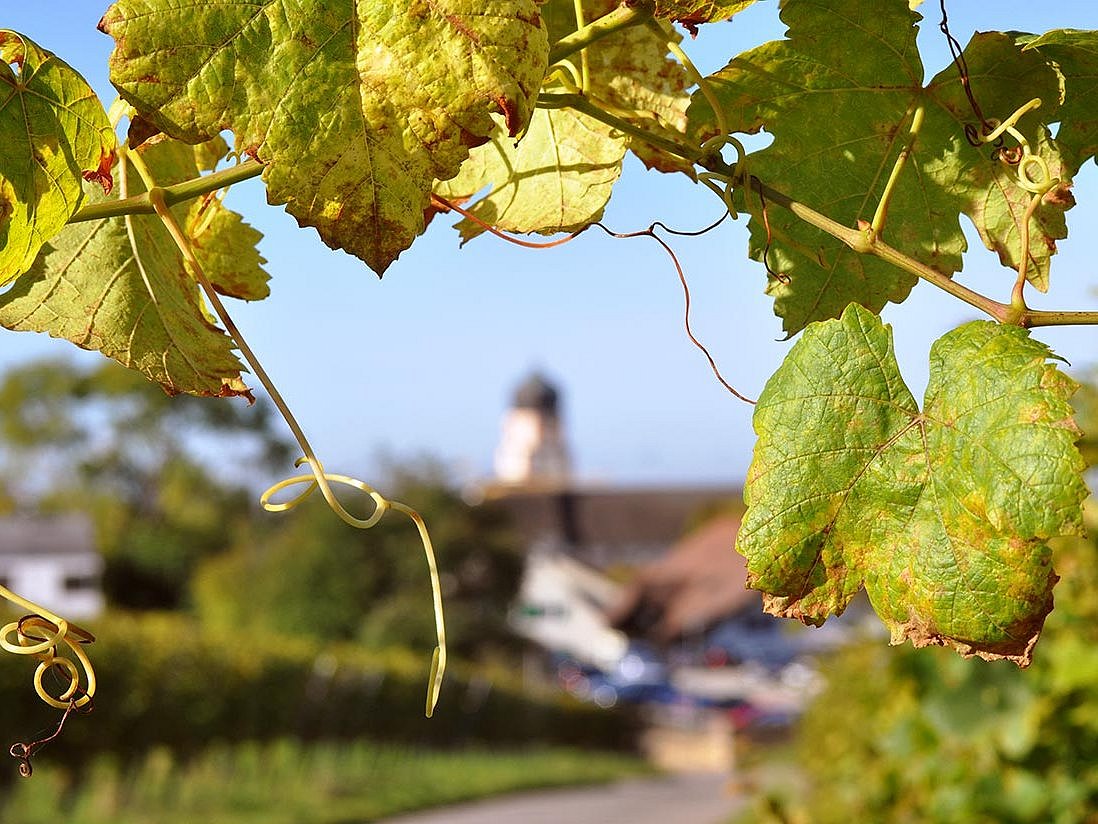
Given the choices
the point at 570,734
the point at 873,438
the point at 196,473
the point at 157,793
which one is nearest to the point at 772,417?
the point at 873,438

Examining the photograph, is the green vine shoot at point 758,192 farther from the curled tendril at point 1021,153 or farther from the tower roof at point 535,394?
the tower roof at point 535,394

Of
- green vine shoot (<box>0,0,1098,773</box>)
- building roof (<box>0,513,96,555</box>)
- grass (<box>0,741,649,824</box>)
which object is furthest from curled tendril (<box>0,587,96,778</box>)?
building roof (<box>0,513,96,555</box>)

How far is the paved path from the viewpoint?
1380 centimetres

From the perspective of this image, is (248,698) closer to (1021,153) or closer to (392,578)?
(392,578)

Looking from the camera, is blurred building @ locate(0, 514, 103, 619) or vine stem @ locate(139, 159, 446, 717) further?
blurred building @ locate(0, 514, 103, 619)

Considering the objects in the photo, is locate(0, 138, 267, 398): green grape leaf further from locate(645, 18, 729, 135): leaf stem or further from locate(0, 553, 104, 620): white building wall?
locate(0, 553, 104, 620): white building wall

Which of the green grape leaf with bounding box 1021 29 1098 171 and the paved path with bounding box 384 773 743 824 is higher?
the paved path with bounding box 384 773 743 824

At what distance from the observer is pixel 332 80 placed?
1.33ft

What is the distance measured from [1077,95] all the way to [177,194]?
380 millimetres

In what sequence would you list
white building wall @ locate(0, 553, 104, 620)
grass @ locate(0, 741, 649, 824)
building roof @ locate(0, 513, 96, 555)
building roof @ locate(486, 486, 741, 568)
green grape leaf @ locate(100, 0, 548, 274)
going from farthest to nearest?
building roof @ locate(486, 486, 741, 568), building roof @ locate(0, 513, 96, 555), white building wall @ locate(0, 553, 104, 620), grass @ locate(0, 741, 649, 824), green grape leaf @ locate(100, 0, 548, 274)

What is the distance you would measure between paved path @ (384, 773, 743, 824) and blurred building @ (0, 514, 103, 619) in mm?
12876

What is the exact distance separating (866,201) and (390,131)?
0.25 metres

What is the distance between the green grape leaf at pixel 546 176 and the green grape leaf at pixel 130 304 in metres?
0.13

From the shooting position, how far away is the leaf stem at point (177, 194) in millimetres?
452
